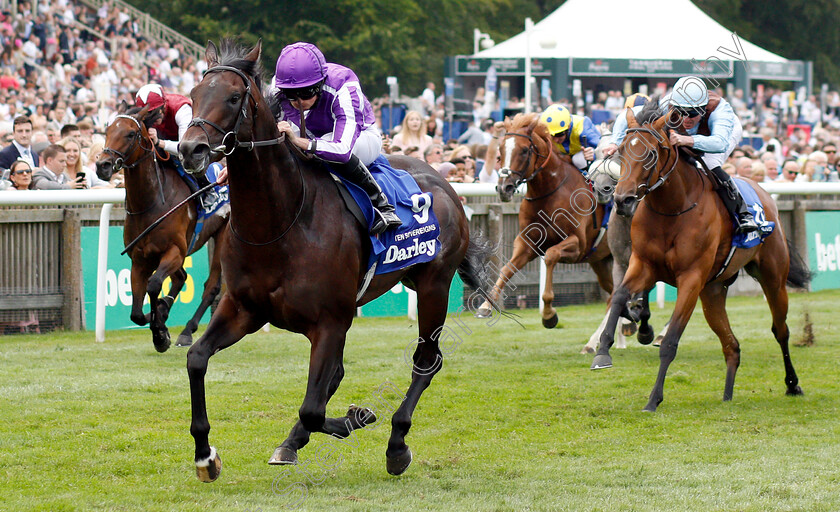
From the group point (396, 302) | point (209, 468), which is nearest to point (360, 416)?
point (209, 468)

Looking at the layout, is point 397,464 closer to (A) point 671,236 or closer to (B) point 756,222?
(A) point 671,236

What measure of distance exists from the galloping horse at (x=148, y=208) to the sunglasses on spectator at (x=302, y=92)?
314 cm

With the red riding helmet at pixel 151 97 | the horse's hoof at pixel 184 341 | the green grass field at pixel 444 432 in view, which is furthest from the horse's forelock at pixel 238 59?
the horse's hoof at pixel 184 341

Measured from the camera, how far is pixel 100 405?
654 cm

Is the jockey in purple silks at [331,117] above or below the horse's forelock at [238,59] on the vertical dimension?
below

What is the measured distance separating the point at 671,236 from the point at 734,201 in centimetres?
61

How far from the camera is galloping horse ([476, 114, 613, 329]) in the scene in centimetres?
896

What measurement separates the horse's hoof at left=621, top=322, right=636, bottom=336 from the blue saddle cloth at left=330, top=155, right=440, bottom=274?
13.0 ft

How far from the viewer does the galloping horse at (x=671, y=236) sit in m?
6.85

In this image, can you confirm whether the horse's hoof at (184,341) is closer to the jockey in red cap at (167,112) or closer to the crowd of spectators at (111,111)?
the jockey in red cap at (167,112)

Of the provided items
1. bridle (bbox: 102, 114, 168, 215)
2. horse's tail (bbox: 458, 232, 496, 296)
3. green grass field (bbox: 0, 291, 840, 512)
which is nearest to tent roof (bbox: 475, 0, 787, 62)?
green grass field (bbox: 0, 291, 840, 512)

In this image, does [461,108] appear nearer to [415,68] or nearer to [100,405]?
[415,68]

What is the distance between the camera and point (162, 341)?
8125 millimetres

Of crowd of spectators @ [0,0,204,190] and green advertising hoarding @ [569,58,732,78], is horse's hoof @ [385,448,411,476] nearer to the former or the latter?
crowd of spectators @ [0,0,204,190]
